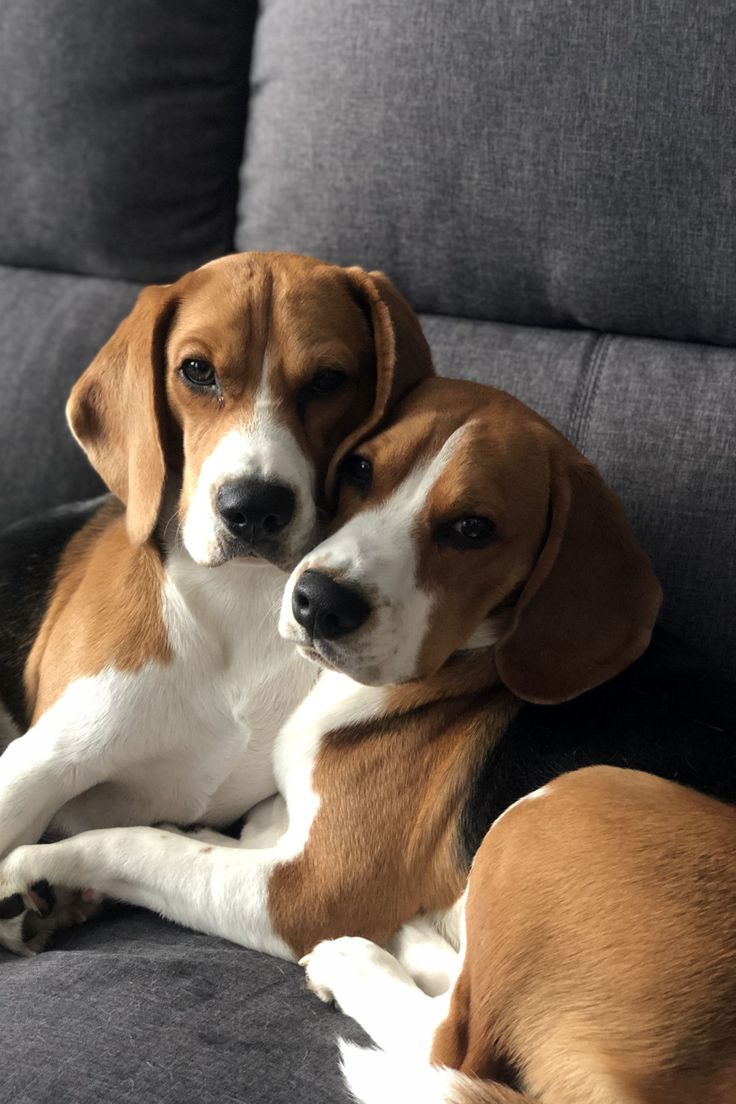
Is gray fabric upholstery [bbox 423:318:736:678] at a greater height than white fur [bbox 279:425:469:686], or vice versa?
white fur [bbox 279:425:469:686]

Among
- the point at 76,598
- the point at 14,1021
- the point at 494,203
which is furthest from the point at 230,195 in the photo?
the point at 14,1021

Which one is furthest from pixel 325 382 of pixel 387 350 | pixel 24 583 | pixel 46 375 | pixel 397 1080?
pixel 46 375

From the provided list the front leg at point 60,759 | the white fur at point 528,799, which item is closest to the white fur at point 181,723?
the front leg at point 60,759

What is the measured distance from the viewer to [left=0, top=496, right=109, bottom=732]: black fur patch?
2469mm

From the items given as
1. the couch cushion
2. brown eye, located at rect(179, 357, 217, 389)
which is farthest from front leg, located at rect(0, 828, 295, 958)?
the couch cushion

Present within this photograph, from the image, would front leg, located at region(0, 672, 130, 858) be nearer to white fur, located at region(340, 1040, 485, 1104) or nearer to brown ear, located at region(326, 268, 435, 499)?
brown ear, located at region(326, 268, 435, 499)

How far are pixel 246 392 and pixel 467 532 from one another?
0.44m

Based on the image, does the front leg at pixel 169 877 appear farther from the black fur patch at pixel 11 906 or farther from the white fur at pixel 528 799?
the white fur at pixel 528 799

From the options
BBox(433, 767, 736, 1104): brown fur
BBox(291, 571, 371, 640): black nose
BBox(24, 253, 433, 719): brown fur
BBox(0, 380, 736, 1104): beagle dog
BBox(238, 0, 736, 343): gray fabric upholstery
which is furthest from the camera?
BBox(238, 0, 736, 343): gray fabric upholstery

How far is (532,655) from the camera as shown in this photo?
2.03 m

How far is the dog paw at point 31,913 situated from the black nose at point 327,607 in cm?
64

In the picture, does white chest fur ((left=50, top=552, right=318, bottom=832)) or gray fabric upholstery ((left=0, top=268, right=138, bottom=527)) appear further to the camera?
gray fabric upholstery ((left=0, top=268, right=138, bottom=527))

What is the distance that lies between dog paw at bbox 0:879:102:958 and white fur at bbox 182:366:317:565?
1.97ft

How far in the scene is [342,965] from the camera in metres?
1.92
